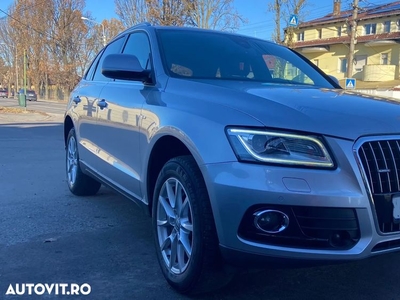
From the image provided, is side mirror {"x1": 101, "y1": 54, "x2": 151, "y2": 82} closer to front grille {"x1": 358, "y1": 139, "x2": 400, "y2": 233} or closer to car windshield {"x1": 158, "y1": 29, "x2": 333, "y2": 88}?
car windshield {"x1": 158, "y1": 29, "x2": 333, "y2": 88}

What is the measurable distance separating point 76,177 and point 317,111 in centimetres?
362

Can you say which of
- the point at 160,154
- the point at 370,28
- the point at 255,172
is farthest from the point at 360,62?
the point at 255,172

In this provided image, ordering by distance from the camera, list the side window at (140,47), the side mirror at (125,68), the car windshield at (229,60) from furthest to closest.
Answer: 1. the side window at (140,47)
2. the car windshield at (229,60)
3. the side mirror at (125,68)

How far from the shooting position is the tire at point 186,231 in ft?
8.42

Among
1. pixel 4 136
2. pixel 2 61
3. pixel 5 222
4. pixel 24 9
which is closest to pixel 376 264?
pixel 5 222

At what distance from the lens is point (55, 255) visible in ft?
11.8

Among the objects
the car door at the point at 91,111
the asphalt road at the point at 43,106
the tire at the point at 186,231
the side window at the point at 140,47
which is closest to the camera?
the tire at the point at 186,231

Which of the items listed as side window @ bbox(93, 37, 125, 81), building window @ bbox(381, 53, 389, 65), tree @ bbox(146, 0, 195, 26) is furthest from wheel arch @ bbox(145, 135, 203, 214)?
building window @ bbox(381, 53, 389, 65)

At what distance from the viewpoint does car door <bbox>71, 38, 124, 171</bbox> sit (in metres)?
4.54

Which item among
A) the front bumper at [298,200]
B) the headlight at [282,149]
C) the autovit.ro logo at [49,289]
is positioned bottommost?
the autovit.ro logo at [49,289]

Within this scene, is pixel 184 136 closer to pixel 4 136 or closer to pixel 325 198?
pixel 325 198

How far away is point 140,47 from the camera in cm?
409

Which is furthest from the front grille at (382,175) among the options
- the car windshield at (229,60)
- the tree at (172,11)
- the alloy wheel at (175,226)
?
the tree at (172,11)

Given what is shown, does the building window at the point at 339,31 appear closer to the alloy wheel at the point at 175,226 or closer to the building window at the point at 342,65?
the building window at the point at 342,65
